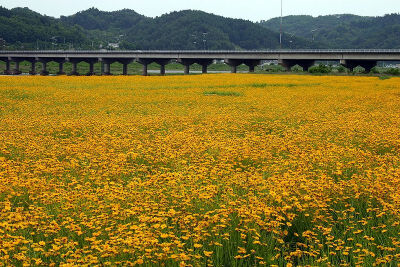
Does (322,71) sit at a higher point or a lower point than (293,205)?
higher

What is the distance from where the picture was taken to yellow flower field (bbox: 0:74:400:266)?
5477mm

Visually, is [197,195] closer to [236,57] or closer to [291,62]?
[291,62]

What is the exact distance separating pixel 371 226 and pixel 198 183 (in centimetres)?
280

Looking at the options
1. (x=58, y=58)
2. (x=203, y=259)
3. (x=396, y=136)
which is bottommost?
(x=203, y=259)

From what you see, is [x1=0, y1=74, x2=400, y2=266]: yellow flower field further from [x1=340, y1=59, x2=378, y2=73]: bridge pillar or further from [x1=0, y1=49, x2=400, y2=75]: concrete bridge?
[x1=340, y1=59, x2=378, y2=73]: bridge pillar

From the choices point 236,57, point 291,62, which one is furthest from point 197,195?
point 236,57

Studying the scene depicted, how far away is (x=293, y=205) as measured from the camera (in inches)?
275

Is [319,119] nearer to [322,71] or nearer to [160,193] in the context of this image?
[160,193]

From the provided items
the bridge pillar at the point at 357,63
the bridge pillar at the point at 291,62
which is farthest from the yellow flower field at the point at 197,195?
the bridge pillar at the point at 291,62

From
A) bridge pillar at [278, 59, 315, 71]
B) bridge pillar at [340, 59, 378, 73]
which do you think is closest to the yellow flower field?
bridge pillar at [340, 59, 378, 73]

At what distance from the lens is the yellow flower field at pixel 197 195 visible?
5.48 meters

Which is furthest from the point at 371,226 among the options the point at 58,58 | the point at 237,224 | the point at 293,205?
the point at 58,58

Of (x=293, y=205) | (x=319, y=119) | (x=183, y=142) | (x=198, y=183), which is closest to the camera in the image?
(x=293, y=205)

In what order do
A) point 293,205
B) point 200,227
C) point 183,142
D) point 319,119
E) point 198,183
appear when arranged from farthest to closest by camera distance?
point 319,119 < point 183,142 < point 198,183 < point 293,205 < point 200,227
